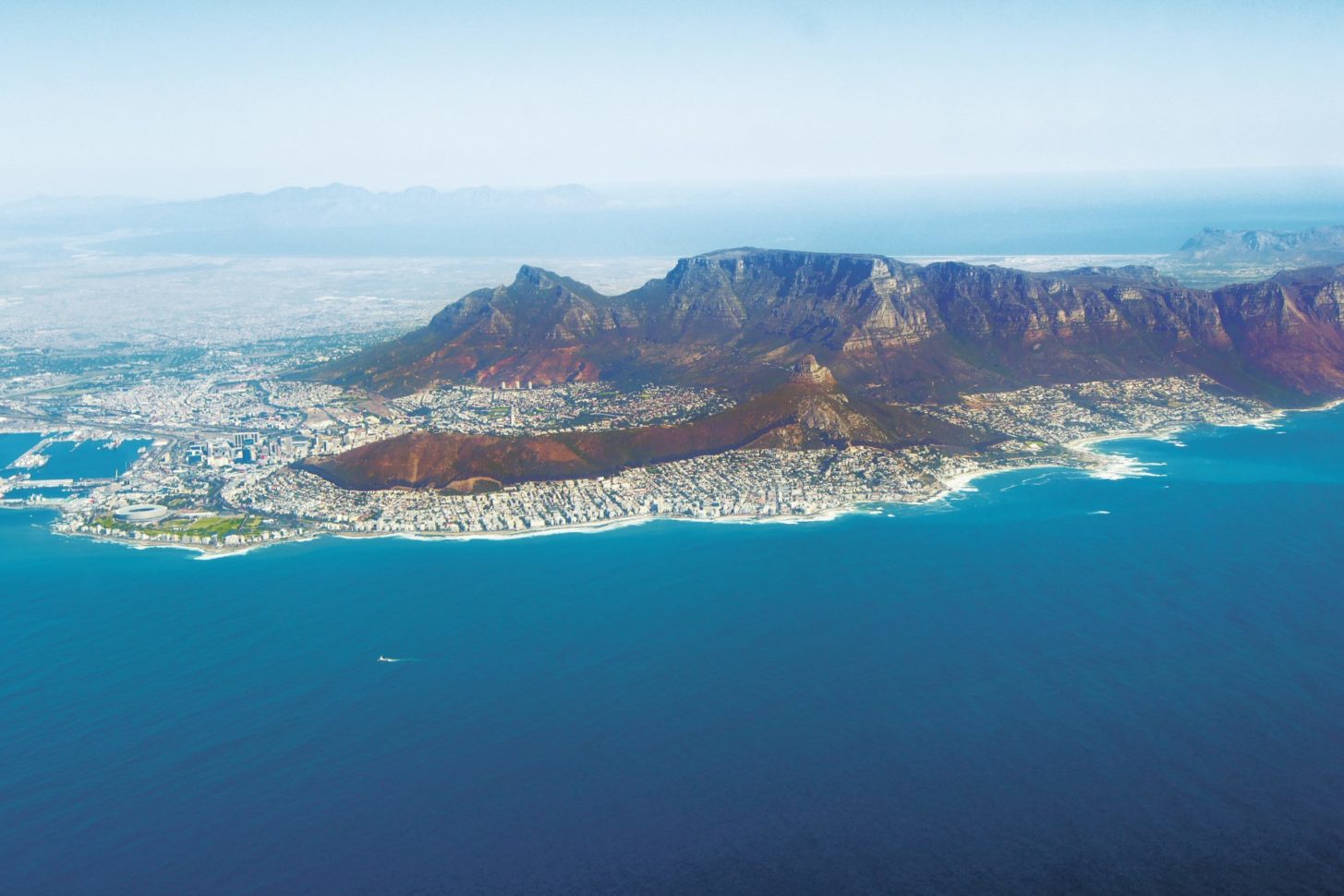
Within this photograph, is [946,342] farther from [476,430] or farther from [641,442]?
[476,430]

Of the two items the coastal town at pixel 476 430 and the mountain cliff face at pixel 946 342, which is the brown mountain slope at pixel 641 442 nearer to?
the coastal town at pixel 476 430

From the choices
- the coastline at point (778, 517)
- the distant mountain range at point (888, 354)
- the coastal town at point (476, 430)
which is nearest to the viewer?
the coastline at point (778, 517)

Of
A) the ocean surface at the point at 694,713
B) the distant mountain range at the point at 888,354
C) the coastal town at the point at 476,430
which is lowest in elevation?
the ocean surface at the point at 694,713

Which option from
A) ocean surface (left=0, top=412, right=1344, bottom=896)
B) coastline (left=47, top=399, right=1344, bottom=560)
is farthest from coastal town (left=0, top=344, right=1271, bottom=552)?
ocean surface (left=0, top=412, right=1344, bottom=896)

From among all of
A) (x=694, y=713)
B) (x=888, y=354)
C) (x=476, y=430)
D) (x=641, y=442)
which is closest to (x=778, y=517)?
(x=641, y=442)

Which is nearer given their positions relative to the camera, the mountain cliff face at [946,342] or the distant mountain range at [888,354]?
the distant mountain range at [888,354]

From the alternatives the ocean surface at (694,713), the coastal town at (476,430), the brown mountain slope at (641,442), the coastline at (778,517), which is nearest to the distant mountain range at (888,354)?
the brown mountain slope at (641,442)
